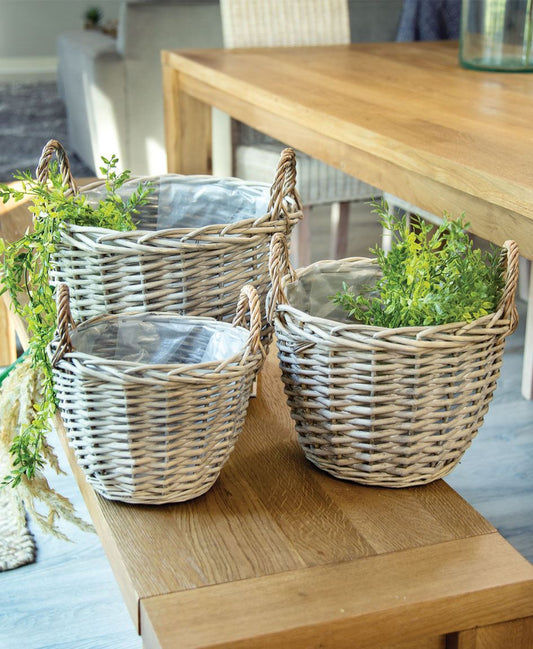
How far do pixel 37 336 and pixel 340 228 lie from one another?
1.97m

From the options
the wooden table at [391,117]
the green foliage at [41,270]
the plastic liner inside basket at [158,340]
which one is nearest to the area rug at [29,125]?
the wooden table at [391,117]

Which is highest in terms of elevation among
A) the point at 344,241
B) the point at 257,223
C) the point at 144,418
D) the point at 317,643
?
the point at 257,223

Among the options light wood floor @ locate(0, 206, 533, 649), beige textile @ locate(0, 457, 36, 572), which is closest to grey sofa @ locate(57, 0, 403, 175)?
light wood floor @ locate(0, 206, 533, 649)

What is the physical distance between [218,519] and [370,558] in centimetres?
15

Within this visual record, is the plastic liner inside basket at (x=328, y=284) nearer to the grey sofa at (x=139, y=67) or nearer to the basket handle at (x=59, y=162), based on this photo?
the basket handle at (x=59, y=162)

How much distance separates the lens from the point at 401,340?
2.41 ft

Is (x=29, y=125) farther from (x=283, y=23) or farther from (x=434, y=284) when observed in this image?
(x=434, y=284)

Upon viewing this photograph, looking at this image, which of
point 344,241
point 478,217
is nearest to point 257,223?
point 478,217

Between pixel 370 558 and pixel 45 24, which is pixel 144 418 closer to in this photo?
pixel 370 558

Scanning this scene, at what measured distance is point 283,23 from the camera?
100.0 inches

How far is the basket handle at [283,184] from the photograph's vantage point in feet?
2.93

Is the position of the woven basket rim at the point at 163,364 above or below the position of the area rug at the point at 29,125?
above

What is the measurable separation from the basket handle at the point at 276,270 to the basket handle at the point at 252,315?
0.02 m

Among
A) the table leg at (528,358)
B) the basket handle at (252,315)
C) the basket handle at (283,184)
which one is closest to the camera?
the basket handle at (252,315)
